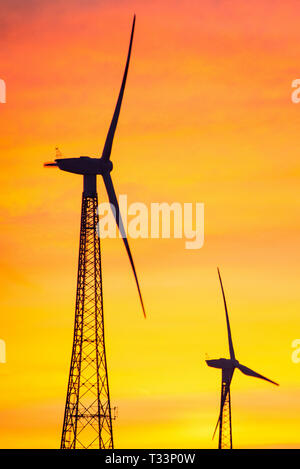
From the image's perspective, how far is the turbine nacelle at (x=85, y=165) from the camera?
6521 inches

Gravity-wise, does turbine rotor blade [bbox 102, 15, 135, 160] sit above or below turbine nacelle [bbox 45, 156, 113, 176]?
above

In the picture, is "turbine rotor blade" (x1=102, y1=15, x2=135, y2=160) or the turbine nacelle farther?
the turbine nacelle

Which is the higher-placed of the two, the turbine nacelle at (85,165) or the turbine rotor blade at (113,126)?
the turbine rotor blade at (113,126)

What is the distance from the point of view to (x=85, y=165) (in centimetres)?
16588

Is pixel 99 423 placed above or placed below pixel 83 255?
below

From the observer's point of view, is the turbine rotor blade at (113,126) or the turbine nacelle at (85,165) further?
the turbine nacelle at (85,165)

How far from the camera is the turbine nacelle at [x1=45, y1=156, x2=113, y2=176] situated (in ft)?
543
